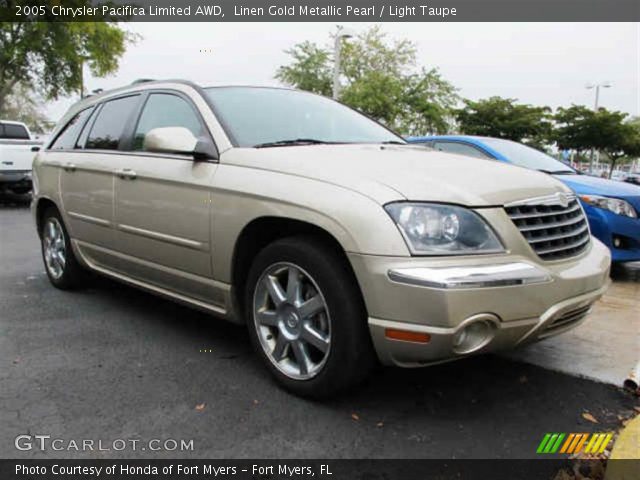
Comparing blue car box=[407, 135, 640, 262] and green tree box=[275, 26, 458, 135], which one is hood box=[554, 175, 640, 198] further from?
green tree box=[275, 26, 458, 135]

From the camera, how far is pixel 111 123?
14.4ft

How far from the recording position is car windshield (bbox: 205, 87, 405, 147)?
133 inches

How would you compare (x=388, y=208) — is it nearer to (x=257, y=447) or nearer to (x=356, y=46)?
(x=257, y=447)

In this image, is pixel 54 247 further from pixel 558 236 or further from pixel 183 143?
pixel 558 236

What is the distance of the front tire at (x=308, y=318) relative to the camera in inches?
102

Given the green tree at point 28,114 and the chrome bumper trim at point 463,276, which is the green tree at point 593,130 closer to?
the chrome bumper trim at point 463,276

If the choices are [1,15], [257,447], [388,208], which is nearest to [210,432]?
[257,447]

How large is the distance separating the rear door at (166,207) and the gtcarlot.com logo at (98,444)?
1006mm

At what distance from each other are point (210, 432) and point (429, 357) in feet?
3.34

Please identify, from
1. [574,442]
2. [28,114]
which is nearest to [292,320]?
[574,442]

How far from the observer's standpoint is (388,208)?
2.47m

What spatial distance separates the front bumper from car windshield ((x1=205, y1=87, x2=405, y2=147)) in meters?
1.21

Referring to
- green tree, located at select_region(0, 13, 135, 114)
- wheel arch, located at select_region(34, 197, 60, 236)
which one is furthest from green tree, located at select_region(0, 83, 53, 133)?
wheel arch, located at select_region(34, 197, 60, 236)

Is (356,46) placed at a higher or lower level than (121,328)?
higher
